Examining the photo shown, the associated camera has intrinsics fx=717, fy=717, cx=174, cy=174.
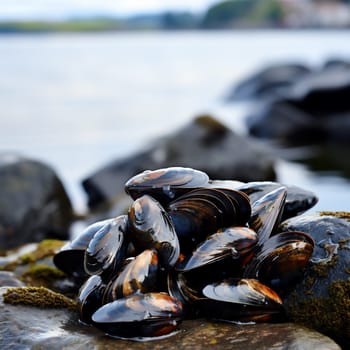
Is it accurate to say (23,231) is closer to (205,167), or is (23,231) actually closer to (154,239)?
(205,167)

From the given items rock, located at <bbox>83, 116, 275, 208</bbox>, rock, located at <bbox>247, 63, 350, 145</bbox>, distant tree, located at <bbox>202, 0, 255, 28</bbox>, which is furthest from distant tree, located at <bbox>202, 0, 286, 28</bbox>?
rock, located at <bbox>83, 116, 275, 208</bbox>

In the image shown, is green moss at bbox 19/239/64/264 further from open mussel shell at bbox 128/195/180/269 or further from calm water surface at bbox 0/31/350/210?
calm water surface at bbox 0/31/350/210

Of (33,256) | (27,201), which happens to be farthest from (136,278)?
(27,201)

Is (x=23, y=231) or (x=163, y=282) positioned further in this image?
(x=23, y=231)

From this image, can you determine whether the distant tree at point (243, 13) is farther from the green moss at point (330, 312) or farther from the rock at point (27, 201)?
the green moss at point (330, 312)

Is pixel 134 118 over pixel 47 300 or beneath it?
beneath

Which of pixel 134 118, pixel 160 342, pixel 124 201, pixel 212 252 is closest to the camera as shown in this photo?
pixel 160 342

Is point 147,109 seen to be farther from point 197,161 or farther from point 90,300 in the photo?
point 90,300

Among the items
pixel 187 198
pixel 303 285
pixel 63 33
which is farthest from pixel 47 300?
pixel 63 33
